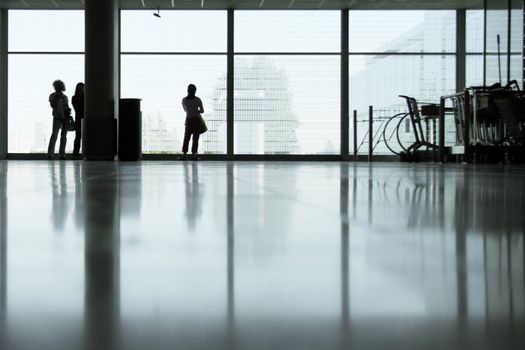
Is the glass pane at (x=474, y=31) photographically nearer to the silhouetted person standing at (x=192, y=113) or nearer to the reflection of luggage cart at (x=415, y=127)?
the reflection of luggage cart at (x=415, y=127)

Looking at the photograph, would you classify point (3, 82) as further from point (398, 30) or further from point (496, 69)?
point (496, 69)

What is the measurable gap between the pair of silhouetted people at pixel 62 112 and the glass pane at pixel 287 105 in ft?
13.8

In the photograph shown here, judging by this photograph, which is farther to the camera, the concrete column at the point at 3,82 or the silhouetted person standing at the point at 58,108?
the concrete column at the point at 3,82

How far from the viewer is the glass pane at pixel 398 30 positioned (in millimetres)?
16078

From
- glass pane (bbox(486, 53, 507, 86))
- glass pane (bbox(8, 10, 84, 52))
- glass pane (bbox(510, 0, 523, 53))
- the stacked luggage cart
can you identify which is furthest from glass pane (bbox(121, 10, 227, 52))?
the stacked luggage cart

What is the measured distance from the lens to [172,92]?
1614cm

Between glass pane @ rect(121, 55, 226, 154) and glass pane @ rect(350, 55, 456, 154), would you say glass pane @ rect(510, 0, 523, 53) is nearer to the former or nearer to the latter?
glass pane @ rect(350, 55, 456, 154)

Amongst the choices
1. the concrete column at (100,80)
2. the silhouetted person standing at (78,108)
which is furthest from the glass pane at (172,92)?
the concrete column at (100,80)

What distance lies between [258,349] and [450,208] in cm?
117

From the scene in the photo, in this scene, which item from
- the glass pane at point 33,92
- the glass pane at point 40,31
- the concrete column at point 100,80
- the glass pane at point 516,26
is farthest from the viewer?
the glass pane at point 33,92

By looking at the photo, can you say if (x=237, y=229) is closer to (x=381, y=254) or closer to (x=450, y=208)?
(x=381, y=254)

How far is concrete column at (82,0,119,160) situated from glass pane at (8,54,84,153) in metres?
4.54

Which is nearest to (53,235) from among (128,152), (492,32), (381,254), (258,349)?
(381,254)

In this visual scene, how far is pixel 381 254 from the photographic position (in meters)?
0.70
